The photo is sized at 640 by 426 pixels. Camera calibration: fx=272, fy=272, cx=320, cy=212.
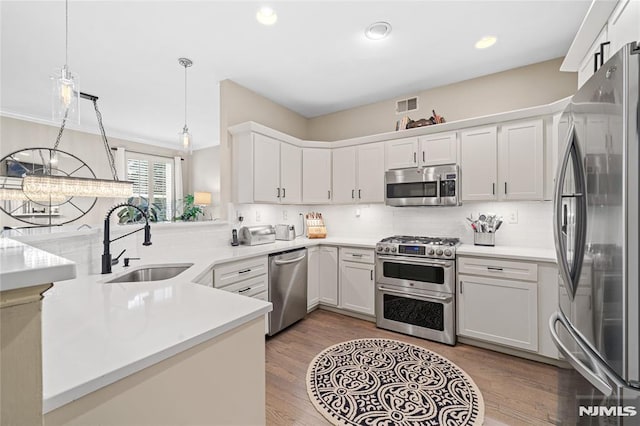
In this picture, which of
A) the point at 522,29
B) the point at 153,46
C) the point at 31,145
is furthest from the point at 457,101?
the point at 31,145

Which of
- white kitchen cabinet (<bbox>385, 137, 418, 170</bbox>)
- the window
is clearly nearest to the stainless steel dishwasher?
white kitchen cabinet (<bbox>385, 137, 418, 170</bbox>)

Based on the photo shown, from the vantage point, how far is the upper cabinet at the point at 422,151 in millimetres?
2990

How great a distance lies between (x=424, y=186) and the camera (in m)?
3.07

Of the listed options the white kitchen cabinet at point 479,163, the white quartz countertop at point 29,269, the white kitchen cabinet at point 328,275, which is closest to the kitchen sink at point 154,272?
the white quartz countertop at point 29,269

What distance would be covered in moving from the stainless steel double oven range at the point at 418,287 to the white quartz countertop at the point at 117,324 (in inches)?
81.8

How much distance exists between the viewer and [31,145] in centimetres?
447

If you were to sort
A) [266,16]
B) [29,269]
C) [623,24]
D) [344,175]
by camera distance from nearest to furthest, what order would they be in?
[29,269] < [623,24] < [266,16] < [344,175]

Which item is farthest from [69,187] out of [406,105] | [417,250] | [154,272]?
[406,105]

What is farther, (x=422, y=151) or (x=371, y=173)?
(x=371, y=173)

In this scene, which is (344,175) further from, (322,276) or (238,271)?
(238,271)

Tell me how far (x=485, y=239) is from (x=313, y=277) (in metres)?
1.98

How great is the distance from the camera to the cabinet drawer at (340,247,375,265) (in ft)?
10.3

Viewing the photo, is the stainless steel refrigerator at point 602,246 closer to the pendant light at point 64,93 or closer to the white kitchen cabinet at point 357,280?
the white kitchen cabinet at point 357,280

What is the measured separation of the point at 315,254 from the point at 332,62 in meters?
2.18
